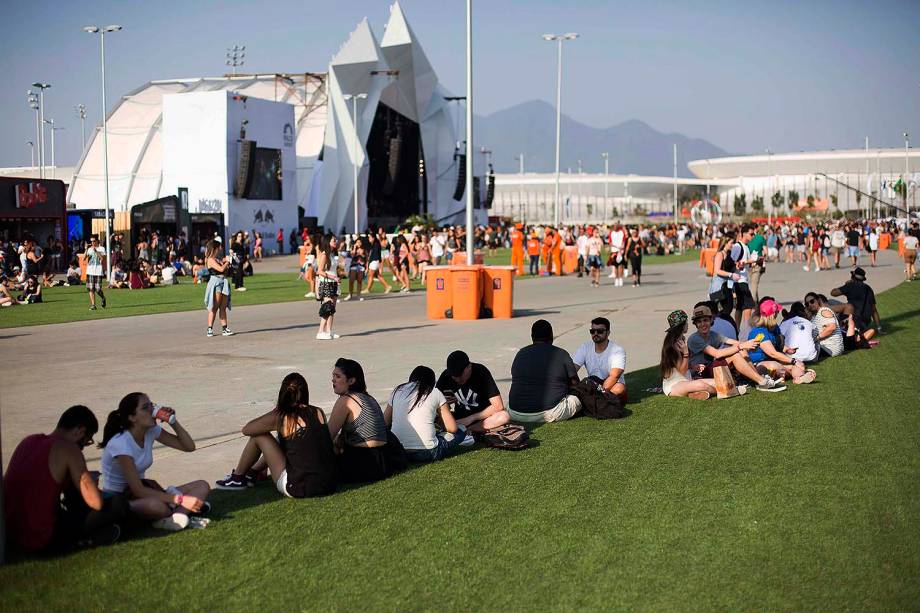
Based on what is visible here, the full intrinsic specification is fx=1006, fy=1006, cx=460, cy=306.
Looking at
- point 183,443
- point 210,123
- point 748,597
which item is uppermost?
point 210,123

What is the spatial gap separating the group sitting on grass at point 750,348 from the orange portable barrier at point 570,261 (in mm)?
21142

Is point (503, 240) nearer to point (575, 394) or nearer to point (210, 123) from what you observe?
point (210, 123)

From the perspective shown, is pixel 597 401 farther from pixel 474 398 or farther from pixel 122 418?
pixel 122 418

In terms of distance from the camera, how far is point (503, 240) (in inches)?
2729

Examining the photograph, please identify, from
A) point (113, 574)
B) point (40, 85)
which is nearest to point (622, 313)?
point (113, 574)

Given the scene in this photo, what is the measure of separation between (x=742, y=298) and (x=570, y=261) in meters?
19.8

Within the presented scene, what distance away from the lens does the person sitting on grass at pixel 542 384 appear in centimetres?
936

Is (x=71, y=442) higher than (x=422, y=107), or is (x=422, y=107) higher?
(x=422, y=107)

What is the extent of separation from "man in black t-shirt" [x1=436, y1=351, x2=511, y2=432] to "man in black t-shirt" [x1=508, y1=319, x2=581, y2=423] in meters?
0.71

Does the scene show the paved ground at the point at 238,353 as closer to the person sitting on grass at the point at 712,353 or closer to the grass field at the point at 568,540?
the grass field at the point at 568,540

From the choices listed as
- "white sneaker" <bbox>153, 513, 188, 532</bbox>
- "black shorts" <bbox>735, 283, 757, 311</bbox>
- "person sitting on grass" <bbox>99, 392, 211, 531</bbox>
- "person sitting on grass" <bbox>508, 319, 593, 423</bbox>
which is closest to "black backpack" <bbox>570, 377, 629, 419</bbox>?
"person sitting on grass" <bbox>508, 319, 593, 423</bbox>

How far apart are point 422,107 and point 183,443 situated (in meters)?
68.3

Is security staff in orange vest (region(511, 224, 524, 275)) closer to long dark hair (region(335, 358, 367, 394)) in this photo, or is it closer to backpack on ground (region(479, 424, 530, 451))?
backpack on ground (region(479, 424, 530, 451))

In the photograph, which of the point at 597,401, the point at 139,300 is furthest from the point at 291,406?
the point at 139,300
